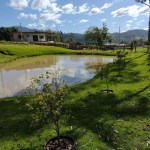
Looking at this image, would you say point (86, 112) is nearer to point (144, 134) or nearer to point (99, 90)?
point (144, 134)

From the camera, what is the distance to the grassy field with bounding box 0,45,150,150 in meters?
6.29

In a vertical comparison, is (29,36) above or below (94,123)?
above

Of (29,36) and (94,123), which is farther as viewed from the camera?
(29,36)

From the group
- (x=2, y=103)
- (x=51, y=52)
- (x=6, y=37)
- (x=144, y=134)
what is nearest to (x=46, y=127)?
(x=144, y=134)

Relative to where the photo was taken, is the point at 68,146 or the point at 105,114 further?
the point at 105,114

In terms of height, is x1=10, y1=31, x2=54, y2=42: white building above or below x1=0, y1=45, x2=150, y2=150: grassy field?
above

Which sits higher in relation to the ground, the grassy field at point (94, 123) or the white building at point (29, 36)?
the white building at point (29, 36)

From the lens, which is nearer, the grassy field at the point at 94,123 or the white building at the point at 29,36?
the grassy field at the point at 94,123

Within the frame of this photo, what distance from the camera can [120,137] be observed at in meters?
6.57

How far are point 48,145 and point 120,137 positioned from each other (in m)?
2.25

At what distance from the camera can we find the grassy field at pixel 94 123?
248 inches

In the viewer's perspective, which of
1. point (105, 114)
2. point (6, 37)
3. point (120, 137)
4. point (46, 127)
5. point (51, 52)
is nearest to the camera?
point (120, 137)

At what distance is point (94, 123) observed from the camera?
758 centimetres

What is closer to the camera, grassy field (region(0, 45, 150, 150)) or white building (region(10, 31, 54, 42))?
grassy field (region(0, 45, 150, 150))
